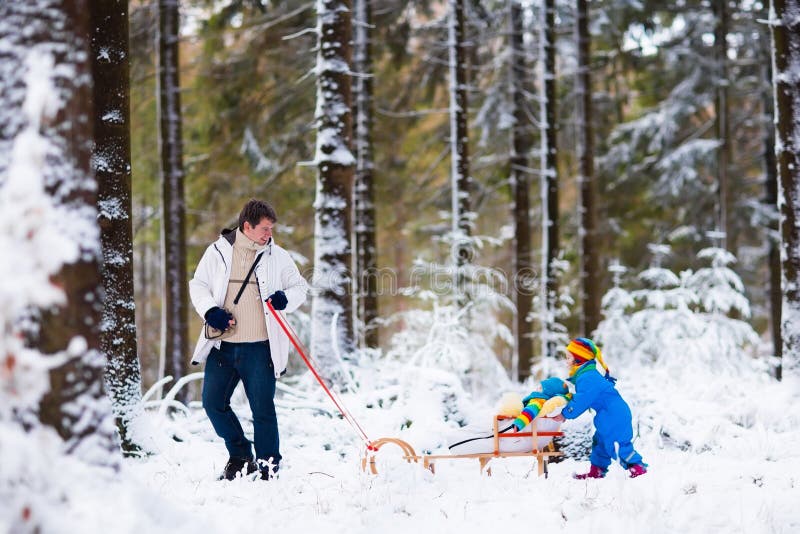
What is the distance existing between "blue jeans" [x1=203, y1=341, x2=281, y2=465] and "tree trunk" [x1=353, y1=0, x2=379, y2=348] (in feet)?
24.6

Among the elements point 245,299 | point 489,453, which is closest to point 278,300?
point 245,299

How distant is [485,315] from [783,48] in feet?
26.1

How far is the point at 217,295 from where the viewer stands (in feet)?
16.4

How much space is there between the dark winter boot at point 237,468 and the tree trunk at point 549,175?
8.79 metres

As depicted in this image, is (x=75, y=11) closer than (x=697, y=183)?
Yes

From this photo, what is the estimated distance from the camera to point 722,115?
51.3 feet

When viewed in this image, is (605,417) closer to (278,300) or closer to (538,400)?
(538,400)

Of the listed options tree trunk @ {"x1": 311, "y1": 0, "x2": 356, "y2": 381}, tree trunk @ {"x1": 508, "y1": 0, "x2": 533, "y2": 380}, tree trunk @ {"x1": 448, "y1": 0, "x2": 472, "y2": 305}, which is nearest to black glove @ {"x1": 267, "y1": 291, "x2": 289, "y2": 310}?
tree trunk @ {"x1": 311, "y1": 0, "x2": 356, "y2": 381}

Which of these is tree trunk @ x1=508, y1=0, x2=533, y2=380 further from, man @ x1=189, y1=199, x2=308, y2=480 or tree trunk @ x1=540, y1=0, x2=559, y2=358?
man @ x1=189, y1=199, x2=308, y2=480

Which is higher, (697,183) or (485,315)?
(697,183)

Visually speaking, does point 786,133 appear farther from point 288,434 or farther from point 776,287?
point 776,287

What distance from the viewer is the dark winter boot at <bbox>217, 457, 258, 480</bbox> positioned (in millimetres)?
4926

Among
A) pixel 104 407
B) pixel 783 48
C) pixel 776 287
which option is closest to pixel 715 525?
pixel 104 407

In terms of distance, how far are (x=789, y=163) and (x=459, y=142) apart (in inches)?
228
